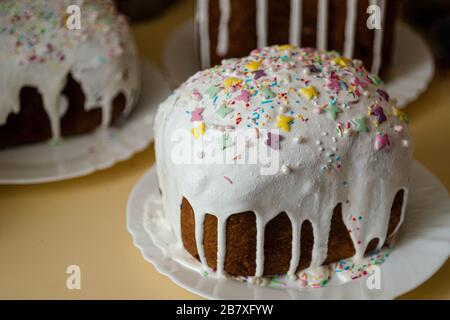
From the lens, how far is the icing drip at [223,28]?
185 cm

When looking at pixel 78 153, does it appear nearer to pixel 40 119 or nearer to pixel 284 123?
pixel 40 119

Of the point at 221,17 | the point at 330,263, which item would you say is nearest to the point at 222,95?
the point at 330,263

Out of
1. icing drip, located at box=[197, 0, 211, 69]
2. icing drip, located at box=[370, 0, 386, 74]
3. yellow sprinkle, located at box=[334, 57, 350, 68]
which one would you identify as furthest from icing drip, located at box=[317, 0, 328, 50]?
yellow sprinkle, located at box=[334, 57, 350, 68]

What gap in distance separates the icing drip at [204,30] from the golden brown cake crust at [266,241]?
0.72 meters

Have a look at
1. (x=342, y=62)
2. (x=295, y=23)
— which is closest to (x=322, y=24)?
(x=295, y=23)

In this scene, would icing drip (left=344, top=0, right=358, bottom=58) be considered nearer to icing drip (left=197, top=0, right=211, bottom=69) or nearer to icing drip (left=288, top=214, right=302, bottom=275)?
icing drip (left=197, top=0, right=211, bottom=69)

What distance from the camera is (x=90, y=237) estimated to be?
1503 millimetres

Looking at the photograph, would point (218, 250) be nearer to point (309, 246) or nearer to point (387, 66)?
point (309, 246)

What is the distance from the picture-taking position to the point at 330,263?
4.45 ft

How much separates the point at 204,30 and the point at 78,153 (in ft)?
1.54

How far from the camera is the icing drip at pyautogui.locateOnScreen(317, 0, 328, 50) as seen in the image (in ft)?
6.00

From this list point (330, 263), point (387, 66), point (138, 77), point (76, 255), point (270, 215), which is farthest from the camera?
point (387, 66)

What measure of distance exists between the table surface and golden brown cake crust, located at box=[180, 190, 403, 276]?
0.11m

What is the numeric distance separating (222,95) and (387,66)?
2.68 ft
